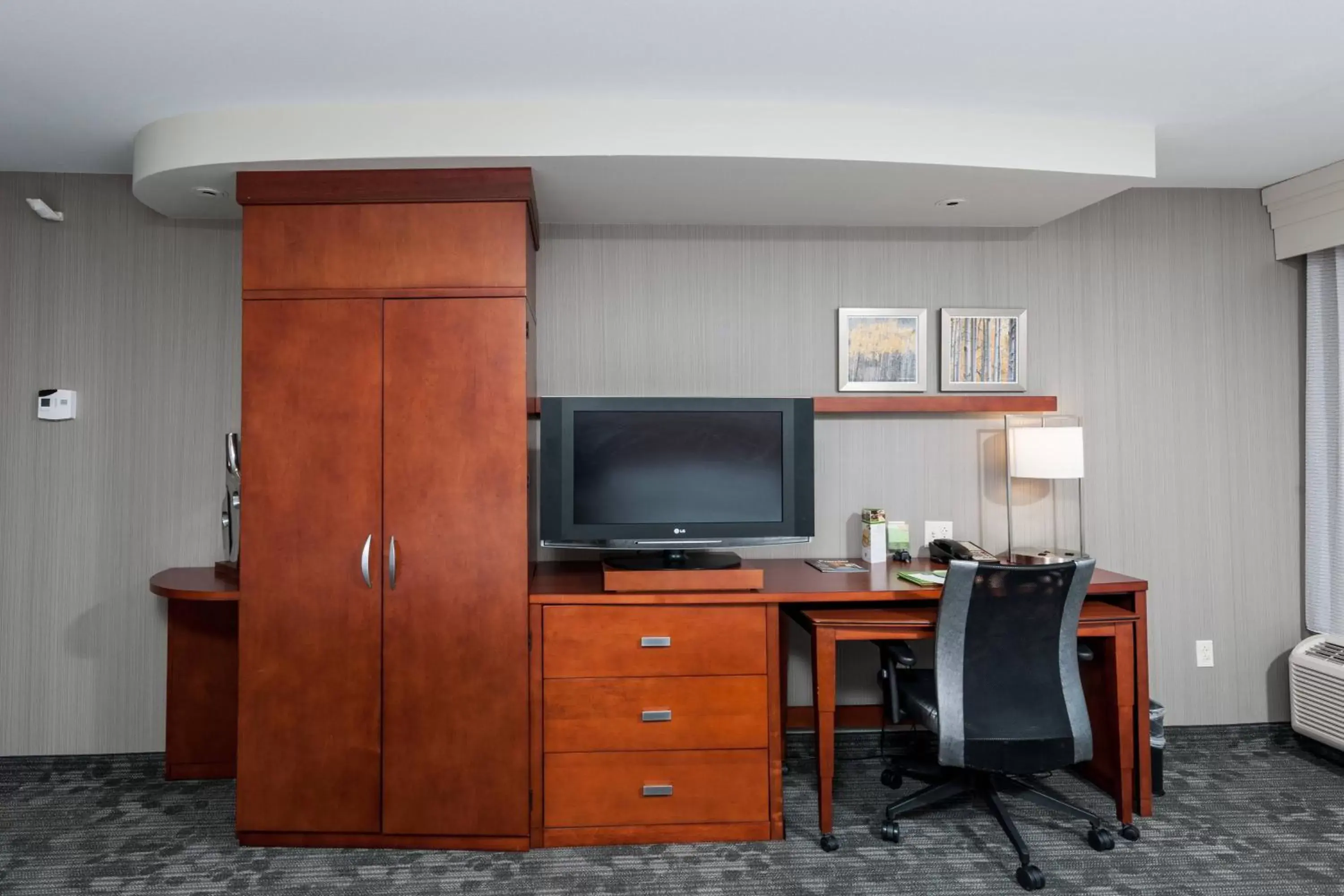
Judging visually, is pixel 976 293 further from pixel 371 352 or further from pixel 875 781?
pixel 371 352

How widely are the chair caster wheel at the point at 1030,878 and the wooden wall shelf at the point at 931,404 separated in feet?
5.67

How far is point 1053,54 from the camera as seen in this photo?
7.42 feet

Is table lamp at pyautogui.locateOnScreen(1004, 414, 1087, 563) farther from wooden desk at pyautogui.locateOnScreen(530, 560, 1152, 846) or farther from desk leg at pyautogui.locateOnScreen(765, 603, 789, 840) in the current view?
desk leg at pyautogui.locateOnScreen(765, 603, 789, 840)

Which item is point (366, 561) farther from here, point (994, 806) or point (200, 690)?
point (994, 806)

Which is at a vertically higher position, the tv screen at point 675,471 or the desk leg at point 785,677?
the tv screen at point 675,471

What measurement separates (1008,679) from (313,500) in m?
2.36

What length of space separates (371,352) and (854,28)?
5.92 feet

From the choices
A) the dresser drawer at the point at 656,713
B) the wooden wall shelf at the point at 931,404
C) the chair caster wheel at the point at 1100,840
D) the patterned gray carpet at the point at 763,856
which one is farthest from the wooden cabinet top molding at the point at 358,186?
the chair caster wheel at the point at 1100,840

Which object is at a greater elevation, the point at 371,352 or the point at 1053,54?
the point at 1053,54

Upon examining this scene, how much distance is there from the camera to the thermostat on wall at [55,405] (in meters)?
3.13

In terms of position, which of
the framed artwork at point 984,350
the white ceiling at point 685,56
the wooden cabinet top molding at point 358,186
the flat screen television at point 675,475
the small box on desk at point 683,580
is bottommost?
the small box on desk at point 683,580

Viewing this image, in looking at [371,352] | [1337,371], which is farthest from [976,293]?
[371,352]

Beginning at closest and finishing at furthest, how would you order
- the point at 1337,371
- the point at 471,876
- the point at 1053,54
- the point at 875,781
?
1. the point at 1053,54
2. the point at 471,876
3. the point at 875,781
4. the point at 1337,371

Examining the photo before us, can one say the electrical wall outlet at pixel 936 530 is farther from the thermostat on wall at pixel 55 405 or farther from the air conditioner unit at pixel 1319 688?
the thermostat on wall at pixel 55 405
